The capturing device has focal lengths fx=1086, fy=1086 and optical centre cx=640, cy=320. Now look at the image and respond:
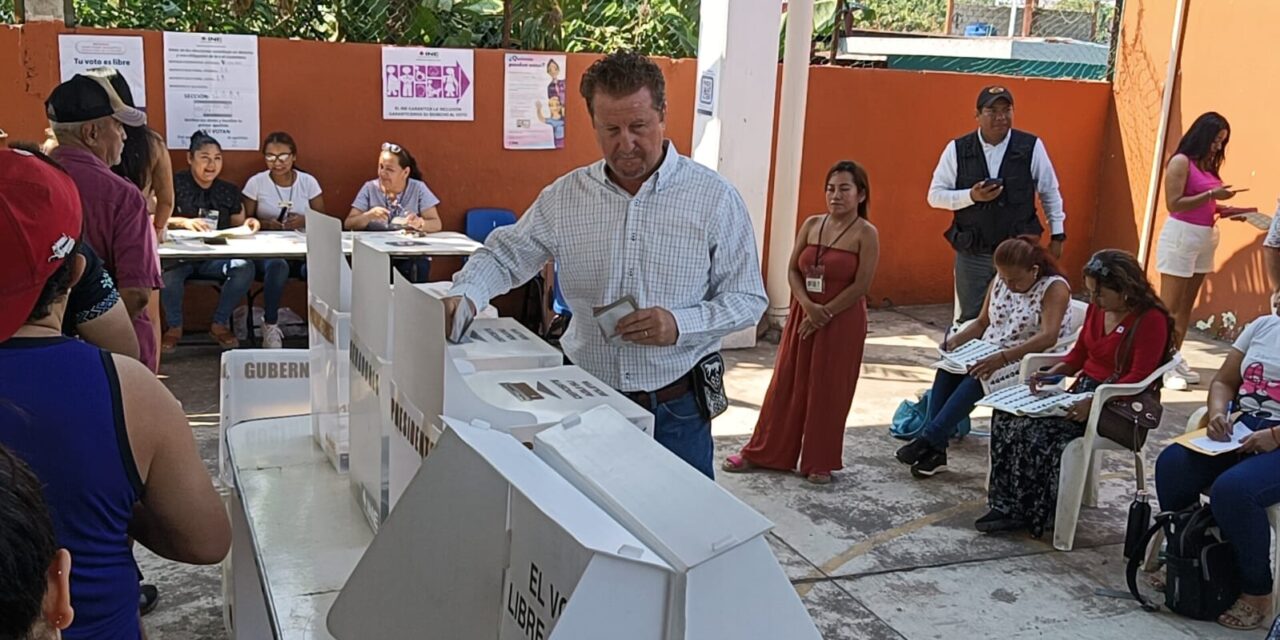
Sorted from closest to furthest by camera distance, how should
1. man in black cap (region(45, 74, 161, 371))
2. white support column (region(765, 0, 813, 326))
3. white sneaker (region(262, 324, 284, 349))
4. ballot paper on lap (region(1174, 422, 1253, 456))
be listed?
1. man in black cap (region(45, 74, 161, 371))
2. ballot paper on lap (region(1174, 422, 1253, 456))
3. white sneaker (region(262, 324, 284, 349))
4. white support column (region(765, 0, 813, 326))

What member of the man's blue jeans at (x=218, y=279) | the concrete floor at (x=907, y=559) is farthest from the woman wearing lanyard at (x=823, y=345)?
the man's blue jeans at (x=218, y=279)

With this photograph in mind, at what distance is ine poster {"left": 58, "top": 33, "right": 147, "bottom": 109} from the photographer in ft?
21.1

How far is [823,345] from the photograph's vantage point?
16.1 feet

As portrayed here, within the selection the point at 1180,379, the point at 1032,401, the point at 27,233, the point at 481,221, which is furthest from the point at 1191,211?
the point at 27,233

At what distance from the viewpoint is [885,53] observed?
1430 centimetres

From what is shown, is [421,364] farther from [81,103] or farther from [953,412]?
[953,412]

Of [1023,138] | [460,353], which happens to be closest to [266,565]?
[460,353]

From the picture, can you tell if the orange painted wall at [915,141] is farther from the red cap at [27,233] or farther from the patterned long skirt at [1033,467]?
the red cap at [27,233]

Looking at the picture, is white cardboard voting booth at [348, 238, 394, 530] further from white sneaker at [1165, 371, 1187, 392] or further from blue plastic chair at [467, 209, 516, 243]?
white sneaker at [1165, 371, 1187, 392]

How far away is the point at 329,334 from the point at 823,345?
284 centimetres

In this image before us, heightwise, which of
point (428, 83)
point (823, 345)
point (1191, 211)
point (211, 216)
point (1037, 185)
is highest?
point (428, 83)

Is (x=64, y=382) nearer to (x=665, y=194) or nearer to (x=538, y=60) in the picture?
(x=665, y=194)

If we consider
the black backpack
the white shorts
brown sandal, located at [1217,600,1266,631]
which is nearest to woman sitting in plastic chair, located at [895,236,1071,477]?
the black backpack

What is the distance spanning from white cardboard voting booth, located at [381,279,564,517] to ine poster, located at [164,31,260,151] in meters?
5.21
